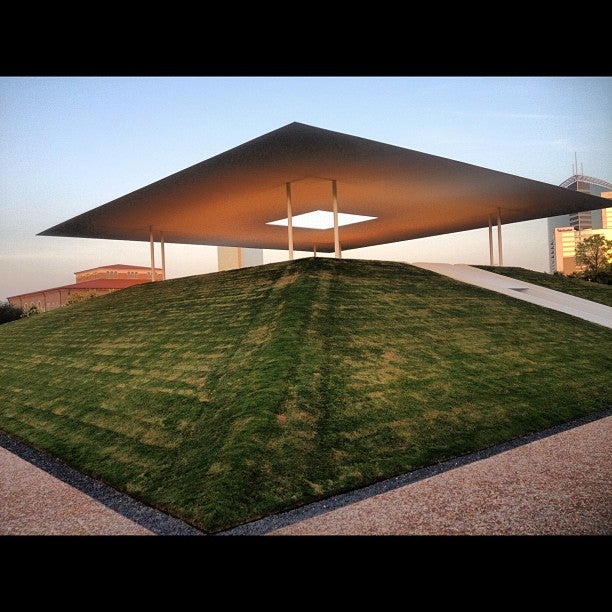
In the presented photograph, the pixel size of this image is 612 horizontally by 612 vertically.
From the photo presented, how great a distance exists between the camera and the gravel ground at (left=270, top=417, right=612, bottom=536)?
4.68 meters

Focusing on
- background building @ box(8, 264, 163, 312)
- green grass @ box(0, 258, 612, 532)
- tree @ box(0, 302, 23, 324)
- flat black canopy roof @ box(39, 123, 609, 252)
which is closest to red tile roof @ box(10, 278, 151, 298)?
background building @ box(8, 264, 163, 312)

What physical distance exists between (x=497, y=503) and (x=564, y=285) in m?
21.0

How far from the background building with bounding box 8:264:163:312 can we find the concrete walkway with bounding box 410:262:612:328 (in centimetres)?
4296

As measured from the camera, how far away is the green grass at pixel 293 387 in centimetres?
647

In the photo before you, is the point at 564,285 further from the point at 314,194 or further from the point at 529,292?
the point at 314,194

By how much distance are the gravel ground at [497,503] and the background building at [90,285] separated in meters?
54.3

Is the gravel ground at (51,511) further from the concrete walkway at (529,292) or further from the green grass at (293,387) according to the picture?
the concrete walkway at (529,292)

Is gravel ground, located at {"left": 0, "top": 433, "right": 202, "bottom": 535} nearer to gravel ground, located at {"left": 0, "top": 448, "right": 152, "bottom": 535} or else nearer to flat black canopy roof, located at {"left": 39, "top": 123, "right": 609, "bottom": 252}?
gravel ground, located at {"left": 0, "top": 448, "right": 152, "bottom": 535}

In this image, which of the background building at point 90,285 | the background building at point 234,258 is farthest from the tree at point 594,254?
the background building at point 90,285

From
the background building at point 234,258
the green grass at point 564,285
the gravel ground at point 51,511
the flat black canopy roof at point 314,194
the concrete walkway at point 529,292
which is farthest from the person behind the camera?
the background building at point 234,258

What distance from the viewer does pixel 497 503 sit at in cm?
520
